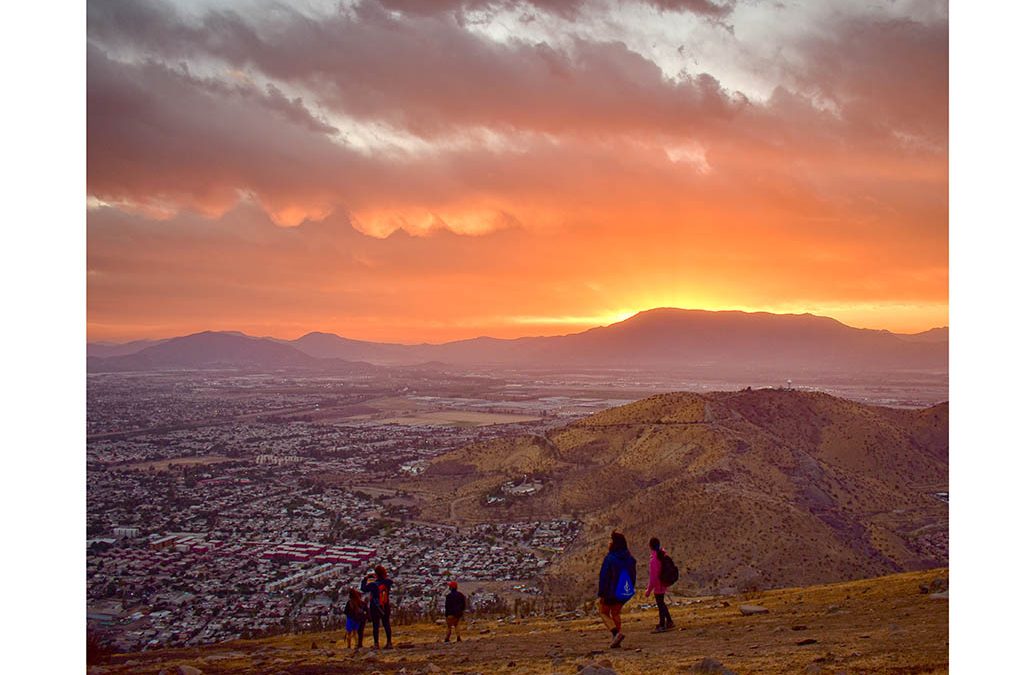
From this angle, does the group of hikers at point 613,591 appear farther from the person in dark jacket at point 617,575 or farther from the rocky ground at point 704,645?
the rocky ground at point 704,645

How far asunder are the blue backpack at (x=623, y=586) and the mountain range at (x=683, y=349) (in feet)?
208

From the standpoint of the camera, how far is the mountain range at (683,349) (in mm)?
83562

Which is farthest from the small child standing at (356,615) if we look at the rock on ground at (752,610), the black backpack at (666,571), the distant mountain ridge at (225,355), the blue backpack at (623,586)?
the distant mountain ridge at (225,355)

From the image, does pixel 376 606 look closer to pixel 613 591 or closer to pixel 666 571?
pixel 613 591

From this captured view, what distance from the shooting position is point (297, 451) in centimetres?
5541

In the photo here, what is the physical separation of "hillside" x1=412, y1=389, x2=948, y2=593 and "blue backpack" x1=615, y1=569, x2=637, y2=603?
1592 cm

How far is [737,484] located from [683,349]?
62.7m

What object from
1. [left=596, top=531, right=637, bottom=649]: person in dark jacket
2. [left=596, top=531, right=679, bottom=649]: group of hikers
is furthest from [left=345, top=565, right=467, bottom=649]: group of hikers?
[left=596, top=531, right=637, bottom=649]: person in dark jacket

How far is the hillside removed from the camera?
86.1 feet

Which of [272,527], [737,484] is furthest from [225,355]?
[737,484]

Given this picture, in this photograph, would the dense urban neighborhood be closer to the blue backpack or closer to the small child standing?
the small child standing

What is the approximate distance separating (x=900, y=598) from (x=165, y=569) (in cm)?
3048

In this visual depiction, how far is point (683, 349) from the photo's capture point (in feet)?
308

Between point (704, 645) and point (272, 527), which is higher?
point (704, 645)
